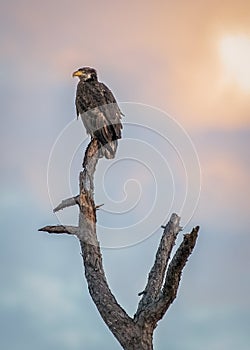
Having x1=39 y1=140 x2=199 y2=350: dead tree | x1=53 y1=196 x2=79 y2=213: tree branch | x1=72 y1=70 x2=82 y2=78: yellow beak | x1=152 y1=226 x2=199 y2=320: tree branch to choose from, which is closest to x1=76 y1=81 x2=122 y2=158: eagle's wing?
x1=72 y1=70 x2=82 y2=78: yellow beak

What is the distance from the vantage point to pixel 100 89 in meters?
A: 19.4

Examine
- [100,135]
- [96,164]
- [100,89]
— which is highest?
[100,89]

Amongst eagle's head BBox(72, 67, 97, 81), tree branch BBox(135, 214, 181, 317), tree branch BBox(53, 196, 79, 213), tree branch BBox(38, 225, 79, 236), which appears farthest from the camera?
eagle's head BBox(72, 67, 97, 81)

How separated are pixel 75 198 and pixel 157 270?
7.87ft

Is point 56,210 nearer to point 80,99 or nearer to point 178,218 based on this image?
point 178,218

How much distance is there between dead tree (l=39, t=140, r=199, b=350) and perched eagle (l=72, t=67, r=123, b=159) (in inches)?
Result: 49.6

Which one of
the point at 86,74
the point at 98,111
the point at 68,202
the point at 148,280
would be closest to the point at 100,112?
the point at 98,111

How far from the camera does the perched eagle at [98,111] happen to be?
18197 mm

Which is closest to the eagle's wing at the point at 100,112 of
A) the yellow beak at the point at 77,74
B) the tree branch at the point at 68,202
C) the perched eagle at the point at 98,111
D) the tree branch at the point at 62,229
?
the perched eagle at the point at 98,111

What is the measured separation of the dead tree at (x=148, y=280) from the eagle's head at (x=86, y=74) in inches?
142

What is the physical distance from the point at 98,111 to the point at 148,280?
550 cm

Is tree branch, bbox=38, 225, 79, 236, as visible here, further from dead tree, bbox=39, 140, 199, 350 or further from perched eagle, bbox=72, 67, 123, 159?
perched eagle, bbox=72, 67, 123, 159

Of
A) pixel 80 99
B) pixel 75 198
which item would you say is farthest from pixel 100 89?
pixel 75 198

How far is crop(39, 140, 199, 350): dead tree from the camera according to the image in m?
13.8
